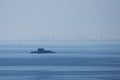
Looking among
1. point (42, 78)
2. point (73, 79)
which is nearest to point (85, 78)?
point (73, 79)

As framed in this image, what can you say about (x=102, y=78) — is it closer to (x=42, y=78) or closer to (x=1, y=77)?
(x=42, y=78)

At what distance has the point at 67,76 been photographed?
95.3 ft

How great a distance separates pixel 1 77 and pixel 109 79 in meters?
8.12

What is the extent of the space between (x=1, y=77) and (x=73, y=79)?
5.55 metres

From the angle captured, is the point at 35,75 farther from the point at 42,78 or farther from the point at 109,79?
the point at 109,79

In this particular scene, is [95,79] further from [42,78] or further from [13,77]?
[13,77]

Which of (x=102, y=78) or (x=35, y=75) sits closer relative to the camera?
(x=102, y=78)

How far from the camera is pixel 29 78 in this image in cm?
2805

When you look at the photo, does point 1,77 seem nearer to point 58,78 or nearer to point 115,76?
point 58,78

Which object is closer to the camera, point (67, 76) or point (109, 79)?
point (109, 79)

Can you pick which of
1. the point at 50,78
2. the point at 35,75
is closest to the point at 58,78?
the point at 50,78

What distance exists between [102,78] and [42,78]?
4.44m

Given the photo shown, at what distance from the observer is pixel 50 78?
92.6ft

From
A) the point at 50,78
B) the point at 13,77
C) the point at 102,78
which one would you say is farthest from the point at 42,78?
the point at 102,78
